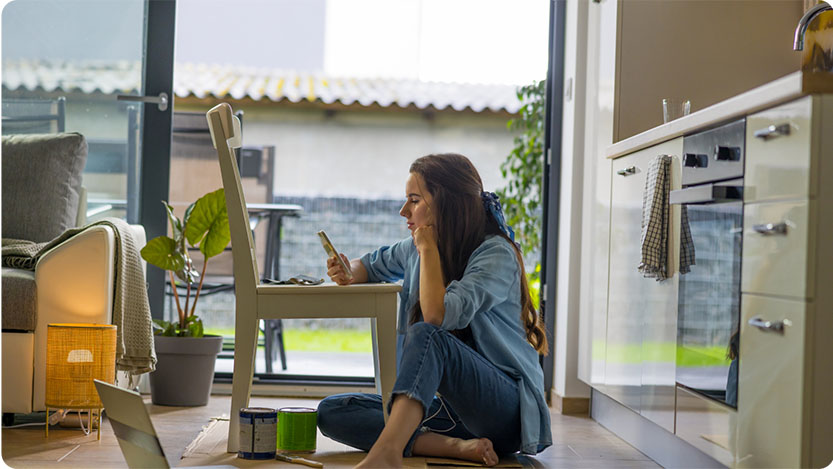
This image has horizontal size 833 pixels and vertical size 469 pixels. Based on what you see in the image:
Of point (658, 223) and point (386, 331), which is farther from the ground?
point (658, 223)

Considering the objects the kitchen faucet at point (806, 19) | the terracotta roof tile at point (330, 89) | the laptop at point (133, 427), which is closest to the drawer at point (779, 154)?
the kitchen faucet at point (806, 19)

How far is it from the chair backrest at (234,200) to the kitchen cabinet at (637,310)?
3.52 feet

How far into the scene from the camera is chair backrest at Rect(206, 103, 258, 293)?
87.4 inches

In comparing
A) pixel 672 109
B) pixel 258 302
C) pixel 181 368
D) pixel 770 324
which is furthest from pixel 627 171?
A: pixel 181 368

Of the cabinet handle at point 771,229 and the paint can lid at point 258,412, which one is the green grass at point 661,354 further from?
the paint can lid at point 258,412

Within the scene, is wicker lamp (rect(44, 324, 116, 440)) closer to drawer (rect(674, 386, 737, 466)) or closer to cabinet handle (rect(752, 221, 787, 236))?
drawer (rect(674, 386, 737, 466))

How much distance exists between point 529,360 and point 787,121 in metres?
0.96

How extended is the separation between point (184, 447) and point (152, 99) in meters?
1.57

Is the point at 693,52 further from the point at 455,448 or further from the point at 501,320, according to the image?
the point at 455,448

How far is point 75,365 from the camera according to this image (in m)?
2.36

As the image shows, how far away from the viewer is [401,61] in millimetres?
6938

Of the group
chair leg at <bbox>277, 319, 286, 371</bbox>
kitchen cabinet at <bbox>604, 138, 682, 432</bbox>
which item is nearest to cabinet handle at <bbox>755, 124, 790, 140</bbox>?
kitchen cabinet at <bbox>604, 138, 682, 432</bbox>

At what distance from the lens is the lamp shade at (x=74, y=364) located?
7.71 ft

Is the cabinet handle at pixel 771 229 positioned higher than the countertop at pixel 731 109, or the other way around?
the countertop at pixel 731 109
